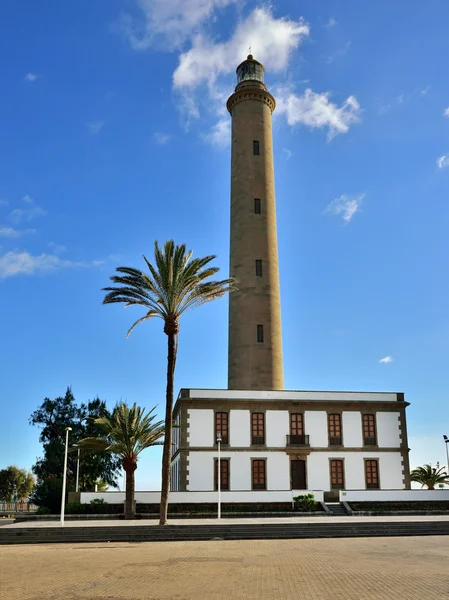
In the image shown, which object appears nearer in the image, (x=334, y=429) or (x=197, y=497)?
(x=197, y=497)

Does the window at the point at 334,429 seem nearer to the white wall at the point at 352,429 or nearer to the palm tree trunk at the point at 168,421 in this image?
the white wall at the point at 352,429

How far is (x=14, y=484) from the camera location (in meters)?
77.8

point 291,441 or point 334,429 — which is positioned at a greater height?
point 334,429

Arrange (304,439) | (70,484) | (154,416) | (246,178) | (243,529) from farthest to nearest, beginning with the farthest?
(70,484) < (246,178) < (304,439) < (154,416) < (243,529)

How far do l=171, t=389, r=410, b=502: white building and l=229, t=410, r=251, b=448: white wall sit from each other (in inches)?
2.4

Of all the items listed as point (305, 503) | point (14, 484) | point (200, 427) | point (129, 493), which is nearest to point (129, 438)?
point (129, 493)

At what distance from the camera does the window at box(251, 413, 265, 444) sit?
123 ft

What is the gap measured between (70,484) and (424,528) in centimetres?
3390

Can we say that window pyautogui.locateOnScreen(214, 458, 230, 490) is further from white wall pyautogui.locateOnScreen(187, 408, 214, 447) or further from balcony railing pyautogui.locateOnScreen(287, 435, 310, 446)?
balcony railing pyautogui.locateOnScreen(287, 435, 310, 446)

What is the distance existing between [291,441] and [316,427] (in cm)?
187

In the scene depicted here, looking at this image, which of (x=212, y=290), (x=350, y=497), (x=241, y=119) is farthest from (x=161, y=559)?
(x=241, y=119)

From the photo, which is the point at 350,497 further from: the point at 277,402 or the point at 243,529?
the point at 243,529

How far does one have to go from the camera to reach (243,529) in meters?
24.1

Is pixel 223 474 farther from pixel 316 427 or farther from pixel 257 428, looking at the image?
pixel 316 427
